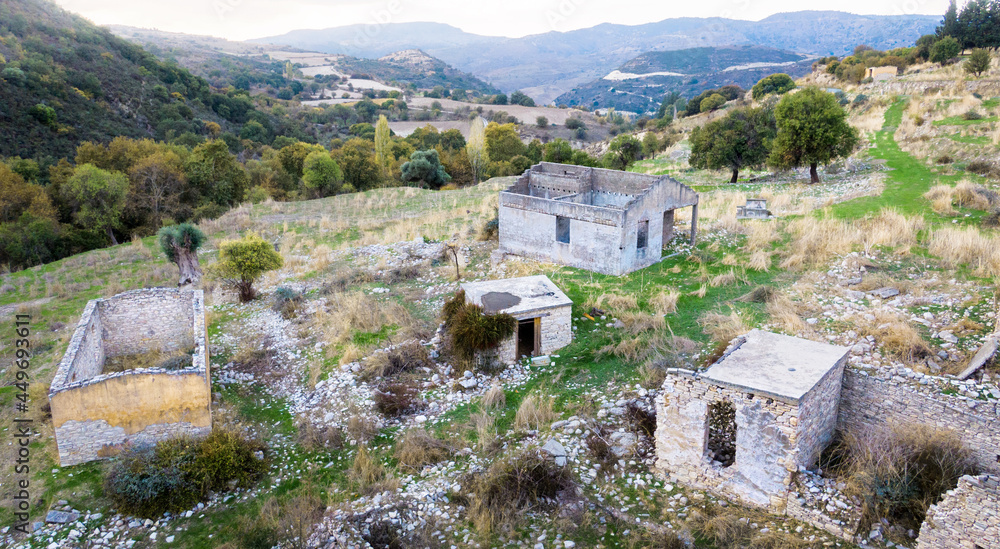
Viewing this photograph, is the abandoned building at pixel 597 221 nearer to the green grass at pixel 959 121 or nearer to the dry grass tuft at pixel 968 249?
the dry grass tuft at pixel 968 249

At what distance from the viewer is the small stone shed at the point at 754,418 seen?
7254mm

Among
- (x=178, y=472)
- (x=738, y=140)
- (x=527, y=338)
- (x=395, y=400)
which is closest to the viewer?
(x=178, y=472)

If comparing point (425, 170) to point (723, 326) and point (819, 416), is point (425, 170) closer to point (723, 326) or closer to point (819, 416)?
point (723, 326)

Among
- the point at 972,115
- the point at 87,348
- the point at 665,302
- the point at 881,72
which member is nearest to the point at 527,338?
the point at 665,302

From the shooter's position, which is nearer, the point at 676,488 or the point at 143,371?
the point at 676,488

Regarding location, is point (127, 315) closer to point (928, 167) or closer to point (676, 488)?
point (676, 488)

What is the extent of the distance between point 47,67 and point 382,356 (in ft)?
155

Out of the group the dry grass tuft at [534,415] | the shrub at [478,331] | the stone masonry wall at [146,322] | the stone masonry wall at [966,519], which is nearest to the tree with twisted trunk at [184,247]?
the stone masonry wall at [146,322]

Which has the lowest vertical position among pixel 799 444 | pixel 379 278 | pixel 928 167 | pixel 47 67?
pixel 379 278

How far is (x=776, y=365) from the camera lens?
8.06 m

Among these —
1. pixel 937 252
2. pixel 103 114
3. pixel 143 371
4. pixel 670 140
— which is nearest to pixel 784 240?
pixel 937 252

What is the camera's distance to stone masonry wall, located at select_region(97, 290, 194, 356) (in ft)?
44.1

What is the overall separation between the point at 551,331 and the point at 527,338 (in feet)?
3.65

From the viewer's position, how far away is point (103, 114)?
144 ft
